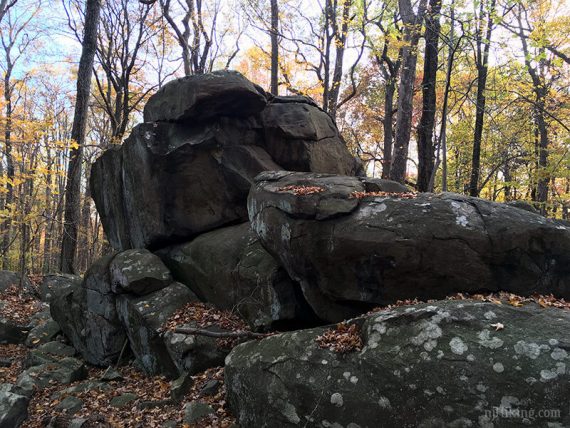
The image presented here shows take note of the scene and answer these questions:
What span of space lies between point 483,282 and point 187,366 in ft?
17.5

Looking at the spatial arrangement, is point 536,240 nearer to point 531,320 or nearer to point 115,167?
point 531,320

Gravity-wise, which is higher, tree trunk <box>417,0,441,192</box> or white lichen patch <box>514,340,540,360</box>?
tree trunk <box>417,0,441,192</box>

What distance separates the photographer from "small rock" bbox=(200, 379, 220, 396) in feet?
21.3

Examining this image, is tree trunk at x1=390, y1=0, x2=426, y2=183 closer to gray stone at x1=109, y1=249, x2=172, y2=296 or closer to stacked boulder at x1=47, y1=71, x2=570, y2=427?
stacked boulder at x1=47, y1=71, x2=570, y2=427

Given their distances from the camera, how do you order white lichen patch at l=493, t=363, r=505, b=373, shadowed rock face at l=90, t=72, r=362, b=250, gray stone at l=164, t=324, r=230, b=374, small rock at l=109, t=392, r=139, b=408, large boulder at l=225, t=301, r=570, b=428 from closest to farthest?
large boulder at l=225, t=301, r=570, b=428 < white lichen patch at l=493, t=363, r=505, b=373 < small rock at l=109, t=392, r=139, b=408 < gray stone at l=164, t=324, r=230, b=374 < shadowed rock face at l=90, t=72, r=362, b=250

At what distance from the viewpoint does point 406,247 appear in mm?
5973

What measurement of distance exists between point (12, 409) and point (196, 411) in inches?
121

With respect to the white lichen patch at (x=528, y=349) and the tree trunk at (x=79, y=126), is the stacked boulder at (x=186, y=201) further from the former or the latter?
the white lichen patch at (x=528, y=349)

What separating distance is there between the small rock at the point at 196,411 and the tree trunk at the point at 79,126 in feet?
33.2

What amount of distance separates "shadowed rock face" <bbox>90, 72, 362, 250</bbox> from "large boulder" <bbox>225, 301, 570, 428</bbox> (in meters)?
5.78

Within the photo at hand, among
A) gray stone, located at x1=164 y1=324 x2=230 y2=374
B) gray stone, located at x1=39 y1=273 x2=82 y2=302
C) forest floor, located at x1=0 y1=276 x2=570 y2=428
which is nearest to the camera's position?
forest floor, located at x1=0 y1=276 x2=570 y2=428

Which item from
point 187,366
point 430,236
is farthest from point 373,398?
point 187,366

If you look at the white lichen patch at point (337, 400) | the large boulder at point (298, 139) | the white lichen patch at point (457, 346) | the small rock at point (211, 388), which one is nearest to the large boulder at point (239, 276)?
the small rock at point (211, 388)

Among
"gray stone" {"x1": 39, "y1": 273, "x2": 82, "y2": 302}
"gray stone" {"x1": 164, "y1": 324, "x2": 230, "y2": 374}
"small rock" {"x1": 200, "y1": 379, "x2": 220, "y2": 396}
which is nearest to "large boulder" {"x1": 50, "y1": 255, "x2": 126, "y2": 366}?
"gray stone" {"x1": 164, "y1": 324, "x2": 230, "y2": 374}
